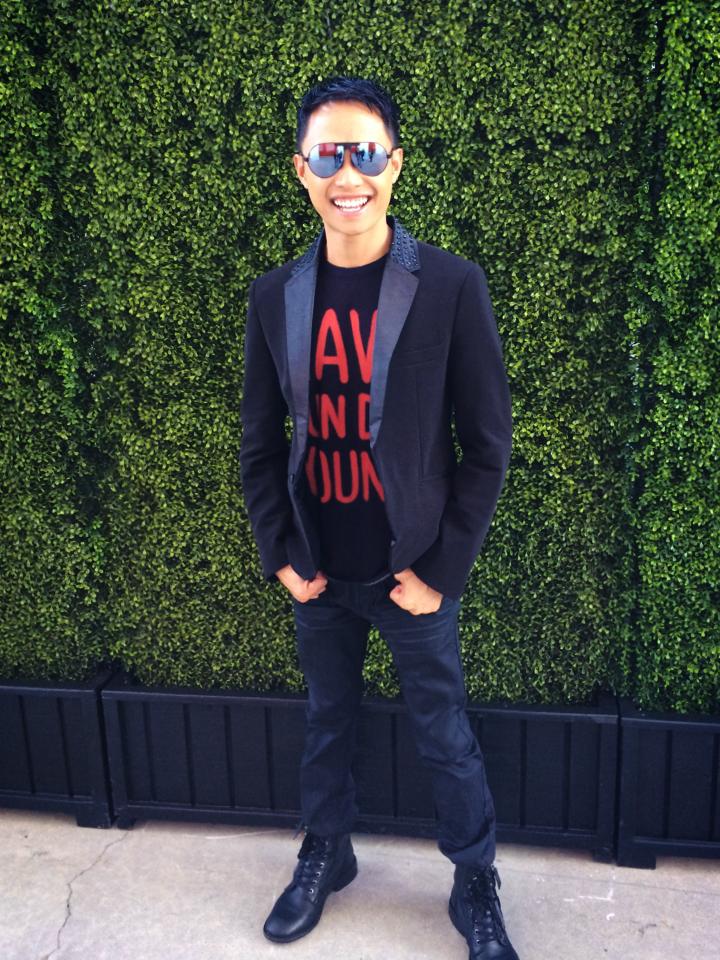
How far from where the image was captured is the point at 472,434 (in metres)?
2.51

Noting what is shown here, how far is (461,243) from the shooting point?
301cm

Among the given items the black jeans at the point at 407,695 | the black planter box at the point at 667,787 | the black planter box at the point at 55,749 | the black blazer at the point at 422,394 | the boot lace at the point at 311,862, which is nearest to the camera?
the black blazer at the point at 422,394

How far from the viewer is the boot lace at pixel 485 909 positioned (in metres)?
2.79

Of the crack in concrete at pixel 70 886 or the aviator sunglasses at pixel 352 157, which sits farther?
the crack in concrete at pixel 70 886

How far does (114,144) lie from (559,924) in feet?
9.10

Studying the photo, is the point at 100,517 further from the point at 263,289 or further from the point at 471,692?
the point at 471,692

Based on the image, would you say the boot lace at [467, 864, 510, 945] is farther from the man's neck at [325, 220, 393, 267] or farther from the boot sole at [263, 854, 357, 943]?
the man's neck at [325, 220, 393, 267]

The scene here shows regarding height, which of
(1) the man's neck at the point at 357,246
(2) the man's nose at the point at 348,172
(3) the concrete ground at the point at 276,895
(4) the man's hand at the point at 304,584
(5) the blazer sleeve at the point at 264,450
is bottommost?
(3) the concrete ground at the point at 276,895

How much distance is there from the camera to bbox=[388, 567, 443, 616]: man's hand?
259 cm

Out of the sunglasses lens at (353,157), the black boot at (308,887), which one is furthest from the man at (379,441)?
the black boot at (308,887)

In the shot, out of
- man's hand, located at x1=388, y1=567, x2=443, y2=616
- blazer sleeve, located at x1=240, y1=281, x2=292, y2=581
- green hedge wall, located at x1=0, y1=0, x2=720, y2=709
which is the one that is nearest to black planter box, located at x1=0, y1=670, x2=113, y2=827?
green hedge wall, located at x1=0, y1=0, x2=720, y2=709

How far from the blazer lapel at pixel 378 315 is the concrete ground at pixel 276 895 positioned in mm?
1522

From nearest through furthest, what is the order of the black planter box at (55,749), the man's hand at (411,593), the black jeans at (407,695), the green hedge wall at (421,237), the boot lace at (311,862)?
the man's hand at (411,593), the black jeans at (407,695), the green hedge wall at (421,237), the boot lace at (311,862), the black planter box at (55,749)

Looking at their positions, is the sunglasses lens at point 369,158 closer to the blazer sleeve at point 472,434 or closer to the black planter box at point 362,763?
the blazer sleeve at point 472,434
